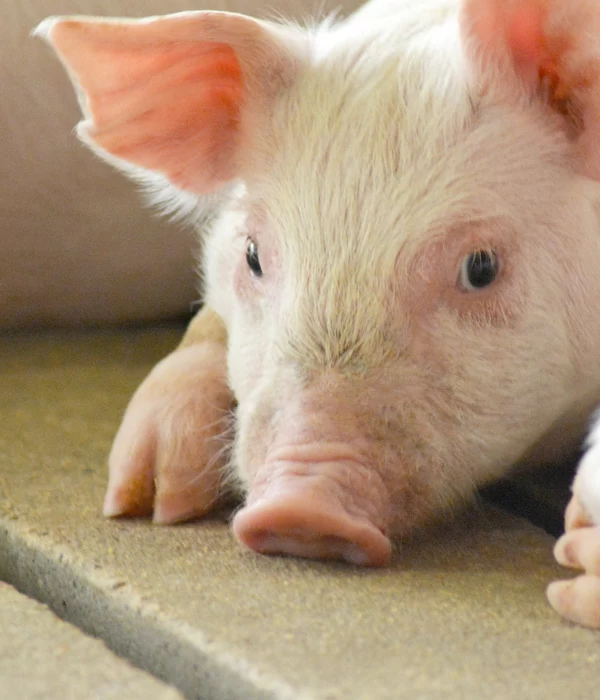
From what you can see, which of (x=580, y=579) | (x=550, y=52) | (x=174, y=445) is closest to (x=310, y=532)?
(x=580, y=579)

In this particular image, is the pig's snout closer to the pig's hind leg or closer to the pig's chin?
the pig's chin

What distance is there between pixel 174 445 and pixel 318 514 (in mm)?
403

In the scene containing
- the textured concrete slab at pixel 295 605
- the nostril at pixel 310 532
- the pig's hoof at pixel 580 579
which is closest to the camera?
the textured concrete slab at pixel 295 605

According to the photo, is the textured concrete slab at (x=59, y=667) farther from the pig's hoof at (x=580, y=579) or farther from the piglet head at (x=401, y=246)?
the pig's hoof at (x=580, y=579)

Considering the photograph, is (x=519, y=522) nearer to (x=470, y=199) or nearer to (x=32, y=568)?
(x=470, y=199)

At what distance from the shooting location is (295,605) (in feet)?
3.39

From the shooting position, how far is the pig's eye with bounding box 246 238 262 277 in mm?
1398

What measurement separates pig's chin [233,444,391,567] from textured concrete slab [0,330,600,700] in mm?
25

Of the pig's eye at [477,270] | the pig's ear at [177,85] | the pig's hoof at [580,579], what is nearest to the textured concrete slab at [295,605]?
the pig's hoof at [580,579]

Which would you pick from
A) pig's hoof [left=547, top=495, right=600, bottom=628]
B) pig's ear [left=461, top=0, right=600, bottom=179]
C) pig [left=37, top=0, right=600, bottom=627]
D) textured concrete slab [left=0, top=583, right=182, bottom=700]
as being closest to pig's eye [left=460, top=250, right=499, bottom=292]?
pig [left=37, top=0, right=600, bottom=627]

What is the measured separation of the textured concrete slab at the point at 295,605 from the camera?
887 mm

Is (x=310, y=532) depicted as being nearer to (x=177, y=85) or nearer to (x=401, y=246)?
(x=401, y=246)

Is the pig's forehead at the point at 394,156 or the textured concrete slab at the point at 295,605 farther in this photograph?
the pig's forehead at the point at 394,156

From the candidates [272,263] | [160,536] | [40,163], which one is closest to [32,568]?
[160,536]
